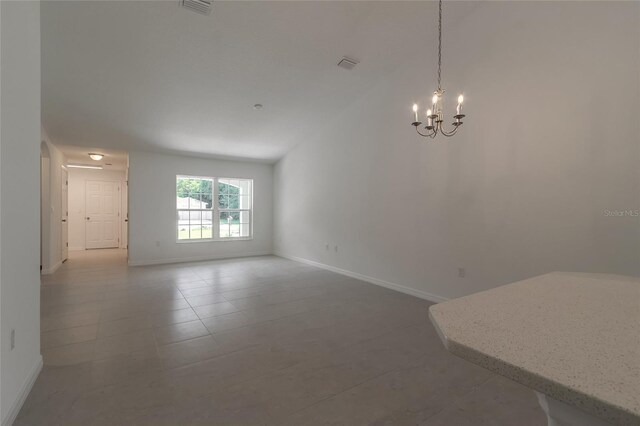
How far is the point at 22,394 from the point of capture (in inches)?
67.0

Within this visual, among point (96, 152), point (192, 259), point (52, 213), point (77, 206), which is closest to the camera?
point (52, 213)

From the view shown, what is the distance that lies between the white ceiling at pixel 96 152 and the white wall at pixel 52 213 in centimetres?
27

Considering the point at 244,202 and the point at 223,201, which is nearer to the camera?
the point at 223,201

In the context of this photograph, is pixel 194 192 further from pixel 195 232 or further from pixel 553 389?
pixel 553 389

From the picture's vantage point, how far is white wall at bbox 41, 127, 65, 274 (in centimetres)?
502

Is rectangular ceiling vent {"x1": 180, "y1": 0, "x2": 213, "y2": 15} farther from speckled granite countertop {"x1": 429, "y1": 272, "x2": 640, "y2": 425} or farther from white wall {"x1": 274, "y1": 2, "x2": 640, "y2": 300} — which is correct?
speckled granite countertop {"x1": 429, "y1": 272, "x2": 640, "y2": 425}

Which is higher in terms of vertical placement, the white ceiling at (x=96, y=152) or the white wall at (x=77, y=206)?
the white ceiling at (x=96, y=152)

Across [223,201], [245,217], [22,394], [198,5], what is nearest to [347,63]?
[198,5]

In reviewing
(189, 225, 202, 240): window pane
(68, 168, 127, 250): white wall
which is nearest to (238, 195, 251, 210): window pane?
(189, 225, 202, 240): window pane

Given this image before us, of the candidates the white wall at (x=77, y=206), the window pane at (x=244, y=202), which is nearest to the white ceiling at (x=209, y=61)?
the window pane at (x=244, y=202)

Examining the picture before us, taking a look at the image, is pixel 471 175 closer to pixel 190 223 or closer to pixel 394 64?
pixel 394 64

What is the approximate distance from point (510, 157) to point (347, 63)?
2.40 m

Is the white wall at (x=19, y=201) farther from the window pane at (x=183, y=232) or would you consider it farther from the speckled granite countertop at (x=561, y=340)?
the window pane at (x=183, y=232)

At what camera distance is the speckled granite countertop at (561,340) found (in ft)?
1.38
